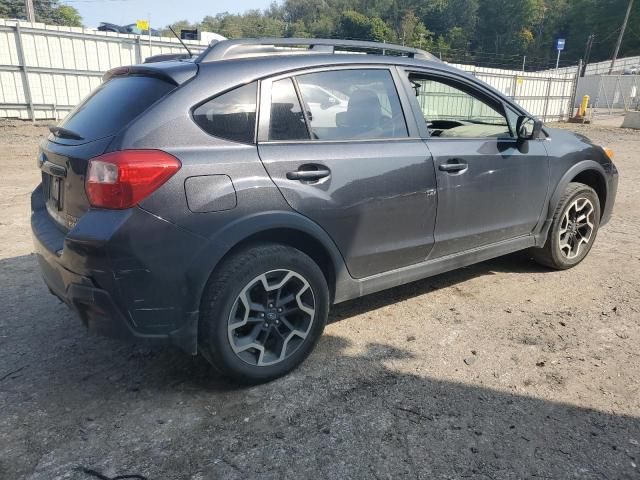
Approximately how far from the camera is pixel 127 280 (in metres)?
2.41

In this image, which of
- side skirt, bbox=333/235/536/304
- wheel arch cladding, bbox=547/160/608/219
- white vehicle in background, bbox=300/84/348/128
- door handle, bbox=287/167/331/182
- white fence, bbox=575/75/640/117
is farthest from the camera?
white fence, bbox=575/75/640/117

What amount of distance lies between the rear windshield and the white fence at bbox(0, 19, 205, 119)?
39.8 feet

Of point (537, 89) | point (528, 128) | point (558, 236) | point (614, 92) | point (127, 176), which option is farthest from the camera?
point (614, 92)

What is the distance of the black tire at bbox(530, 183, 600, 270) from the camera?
4363 millimetres

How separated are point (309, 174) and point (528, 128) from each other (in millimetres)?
2039

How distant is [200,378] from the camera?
2.95 meters

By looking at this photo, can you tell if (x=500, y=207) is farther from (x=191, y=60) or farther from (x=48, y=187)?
(x=48, y=187)

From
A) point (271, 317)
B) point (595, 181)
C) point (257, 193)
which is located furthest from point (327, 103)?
point (595, 181)

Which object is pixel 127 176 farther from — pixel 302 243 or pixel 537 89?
pixel 537 89

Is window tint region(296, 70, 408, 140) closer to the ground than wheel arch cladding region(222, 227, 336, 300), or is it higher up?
higher up

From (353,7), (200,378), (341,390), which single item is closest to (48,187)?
(200,378)

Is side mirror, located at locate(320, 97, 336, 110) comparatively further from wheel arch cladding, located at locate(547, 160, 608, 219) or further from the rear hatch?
wheel arch cladding, located at locate(547, 160, 608, 219)

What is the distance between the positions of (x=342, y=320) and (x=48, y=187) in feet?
6.80

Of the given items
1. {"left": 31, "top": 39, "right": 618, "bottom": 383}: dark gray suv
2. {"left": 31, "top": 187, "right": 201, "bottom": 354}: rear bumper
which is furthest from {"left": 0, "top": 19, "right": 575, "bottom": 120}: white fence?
{"left": 31, "top": 187, "right": 201, "bottom": 354}: rear bumper
